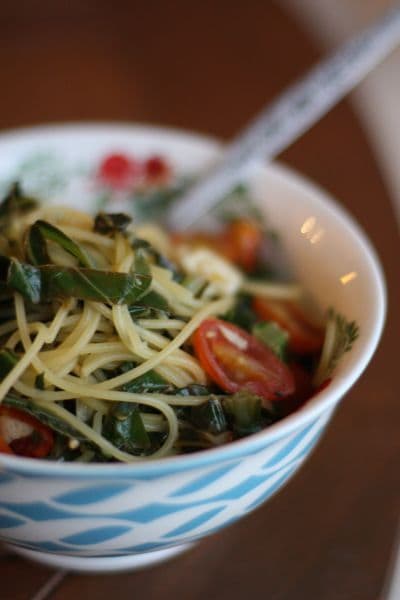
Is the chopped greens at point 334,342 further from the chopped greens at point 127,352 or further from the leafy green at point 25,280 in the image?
the leafy green at point 25,280

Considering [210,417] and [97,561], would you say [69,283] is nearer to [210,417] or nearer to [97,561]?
[210,417]

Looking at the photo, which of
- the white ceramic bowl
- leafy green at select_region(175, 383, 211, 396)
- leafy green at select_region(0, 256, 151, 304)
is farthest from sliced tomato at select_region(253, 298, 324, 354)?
leafy green at select_region(0, 256, 151, 304)

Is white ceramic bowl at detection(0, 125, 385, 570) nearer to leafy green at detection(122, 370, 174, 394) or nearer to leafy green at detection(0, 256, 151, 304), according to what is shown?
leafy green at detection(122, 370, 174, 394)

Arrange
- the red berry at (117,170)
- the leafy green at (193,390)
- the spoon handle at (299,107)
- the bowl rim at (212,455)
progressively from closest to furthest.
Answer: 1. the bowl rim at (212,455)
2. the leafy green at (193,390)
3. the spoon handle at (299,107)
4. the red berry at (117,170)

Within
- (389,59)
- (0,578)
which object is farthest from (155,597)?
(389,59)

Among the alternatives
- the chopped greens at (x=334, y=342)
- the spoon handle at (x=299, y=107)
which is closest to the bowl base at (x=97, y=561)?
the chopped greens at (x=334, y=342)

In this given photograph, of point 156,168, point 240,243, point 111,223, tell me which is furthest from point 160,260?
point 156,168

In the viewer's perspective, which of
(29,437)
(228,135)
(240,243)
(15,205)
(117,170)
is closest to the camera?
(29,437)
